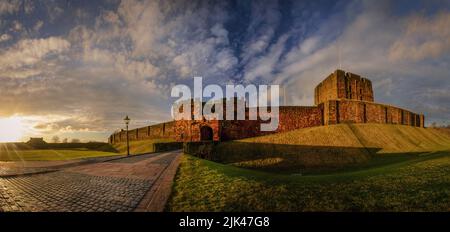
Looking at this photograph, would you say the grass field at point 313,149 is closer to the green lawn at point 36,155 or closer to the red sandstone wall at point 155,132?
the green lawn at point 36,155

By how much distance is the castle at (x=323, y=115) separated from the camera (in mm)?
25797

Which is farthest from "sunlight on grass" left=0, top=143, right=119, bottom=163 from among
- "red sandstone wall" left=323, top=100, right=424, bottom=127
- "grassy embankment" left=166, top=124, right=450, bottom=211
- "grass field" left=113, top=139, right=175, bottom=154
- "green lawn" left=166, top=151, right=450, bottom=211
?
"red sandstone wall" left=323, top=100, right=424, bottom=127

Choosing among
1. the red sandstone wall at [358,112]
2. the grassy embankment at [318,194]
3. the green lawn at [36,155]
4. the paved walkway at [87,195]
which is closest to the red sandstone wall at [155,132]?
the green lawn at [36,155]

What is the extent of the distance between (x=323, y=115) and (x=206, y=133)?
1638 centimetres

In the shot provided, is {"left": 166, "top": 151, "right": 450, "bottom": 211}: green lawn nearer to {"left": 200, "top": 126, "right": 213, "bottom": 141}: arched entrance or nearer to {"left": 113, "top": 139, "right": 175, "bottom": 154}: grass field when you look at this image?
{"left": 200, "top": 126, "right": 213, "bottom": 141}: arched entrance

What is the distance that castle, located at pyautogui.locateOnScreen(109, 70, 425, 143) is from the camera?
25.8 m

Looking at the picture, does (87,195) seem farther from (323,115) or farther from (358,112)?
(358,112)

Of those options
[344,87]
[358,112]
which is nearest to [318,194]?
[358,112]

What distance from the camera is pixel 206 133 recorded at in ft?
88.3

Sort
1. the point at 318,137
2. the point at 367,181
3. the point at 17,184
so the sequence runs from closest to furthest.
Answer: the point at 367,181, the point at 17,184, the point at 318,137
